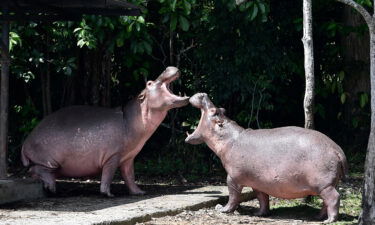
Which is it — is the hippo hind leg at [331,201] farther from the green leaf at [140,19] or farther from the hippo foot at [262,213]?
the green leaf at [140,19]

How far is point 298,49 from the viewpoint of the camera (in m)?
11.9

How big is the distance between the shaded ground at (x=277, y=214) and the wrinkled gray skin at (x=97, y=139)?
1277 millimetres

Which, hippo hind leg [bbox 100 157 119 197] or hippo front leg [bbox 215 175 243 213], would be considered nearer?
hippo front leg [bbox 215 175 243 213]

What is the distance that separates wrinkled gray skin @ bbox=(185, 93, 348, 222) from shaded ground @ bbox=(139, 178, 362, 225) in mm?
171

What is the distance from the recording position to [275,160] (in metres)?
7.51

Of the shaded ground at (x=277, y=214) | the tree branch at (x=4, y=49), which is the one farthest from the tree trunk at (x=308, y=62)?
the tree branch at (x=4, y=49)

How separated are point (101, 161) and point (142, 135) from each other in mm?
574

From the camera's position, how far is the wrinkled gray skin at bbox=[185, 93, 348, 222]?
7270 millimetres

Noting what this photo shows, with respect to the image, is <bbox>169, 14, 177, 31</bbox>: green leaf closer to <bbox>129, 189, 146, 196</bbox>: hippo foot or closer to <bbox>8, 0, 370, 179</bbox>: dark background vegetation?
<bbox>8, 0, 370, 179</bbox>: dark background vegetation

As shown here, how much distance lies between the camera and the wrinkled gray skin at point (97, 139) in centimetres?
862

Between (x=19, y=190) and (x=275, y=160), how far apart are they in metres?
2.81

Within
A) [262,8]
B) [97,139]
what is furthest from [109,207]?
[262,8]

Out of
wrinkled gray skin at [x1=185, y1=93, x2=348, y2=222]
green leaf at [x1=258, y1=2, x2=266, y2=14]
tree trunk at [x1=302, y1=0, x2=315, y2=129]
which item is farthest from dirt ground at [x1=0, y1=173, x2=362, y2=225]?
green leaf at [x1=258, y1=2, x2=266, y2=14]

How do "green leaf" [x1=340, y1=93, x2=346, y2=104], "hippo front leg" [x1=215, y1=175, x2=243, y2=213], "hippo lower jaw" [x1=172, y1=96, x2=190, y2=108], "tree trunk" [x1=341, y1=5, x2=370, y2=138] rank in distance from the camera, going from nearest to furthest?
"hippo front leg" [x1=215, y1=175, x2=243, y2=213] → "hippo lower jaw" [x1=172, y1=96, x2=190, y2=108] → "green leaf" [x1=340, y1=93, x2=346, y2=104] → "tree trunk" [x1=341, y1=5, x2=370, y2=138]
